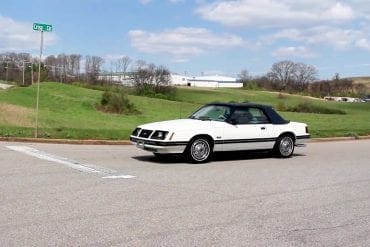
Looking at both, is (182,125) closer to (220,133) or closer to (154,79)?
(220,133)

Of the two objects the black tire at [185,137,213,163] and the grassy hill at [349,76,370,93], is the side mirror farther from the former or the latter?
the grassy hill at [349,76,370,93]

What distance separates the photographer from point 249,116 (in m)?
13.7

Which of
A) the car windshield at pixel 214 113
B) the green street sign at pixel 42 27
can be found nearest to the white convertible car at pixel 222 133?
the car windshield at pixel 214 113

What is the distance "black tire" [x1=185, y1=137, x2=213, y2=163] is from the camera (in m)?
12.4

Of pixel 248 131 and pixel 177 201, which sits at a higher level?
pixel 248 131

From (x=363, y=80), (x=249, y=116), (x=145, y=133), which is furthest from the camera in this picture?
(x=363, y=80)

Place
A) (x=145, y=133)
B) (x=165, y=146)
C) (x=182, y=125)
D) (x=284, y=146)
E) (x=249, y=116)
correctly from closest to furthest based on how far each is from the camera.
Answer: (x=165, y=146) → (x=182, y=125) → (x=145, y=133) → (x=249, y=116) → (x=284, y=146)

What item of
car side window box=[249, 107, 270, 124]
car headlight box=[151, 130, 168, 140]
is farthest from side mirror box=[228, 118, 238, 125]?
car headlight box=[151, 130, 168, 140]

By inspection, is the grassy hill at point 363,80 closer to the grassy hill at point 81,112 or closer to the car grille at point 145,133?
the grassy hill at point 81,112

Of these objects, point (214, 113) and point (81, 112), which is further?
point (81, 112)

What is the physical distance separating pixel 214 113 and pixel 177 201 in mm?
5810

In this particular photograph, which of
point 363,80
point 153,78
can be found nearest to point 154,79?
point 153,78

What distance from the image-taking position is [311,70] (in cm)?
16338

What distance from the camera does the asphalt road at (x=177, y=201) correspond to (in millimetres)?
6109
